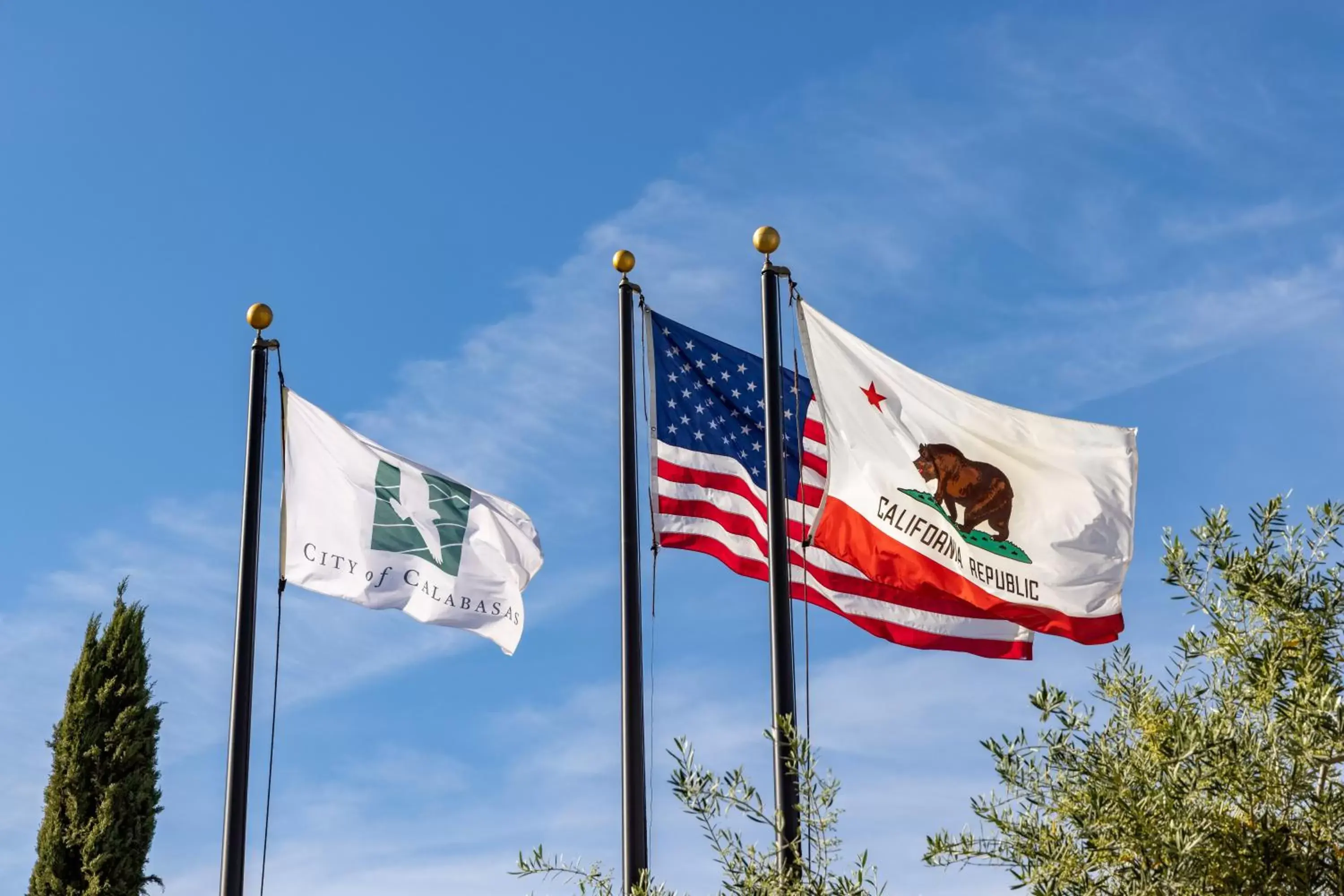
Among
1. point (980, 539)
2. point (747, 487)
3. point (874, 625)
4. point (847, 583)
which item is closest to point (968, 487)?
point (980, 539)

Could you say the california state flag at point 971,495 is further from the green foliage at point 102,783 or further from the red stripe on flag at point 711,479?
the green foliage at point 102,783

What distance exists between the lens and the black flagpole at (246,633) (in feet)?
39.9

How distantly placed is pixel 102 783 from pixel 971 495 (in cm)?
1120

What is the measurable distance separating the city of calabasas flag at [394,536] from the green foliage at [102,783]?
19.8 feet

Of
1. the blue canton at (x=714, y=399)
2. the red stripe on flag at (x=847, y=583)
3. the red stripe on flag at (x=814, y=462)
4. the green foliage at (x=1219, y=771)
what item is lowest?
the green foliage at (x=1219, y=771)

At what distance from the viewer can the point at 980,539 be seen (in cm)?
1305

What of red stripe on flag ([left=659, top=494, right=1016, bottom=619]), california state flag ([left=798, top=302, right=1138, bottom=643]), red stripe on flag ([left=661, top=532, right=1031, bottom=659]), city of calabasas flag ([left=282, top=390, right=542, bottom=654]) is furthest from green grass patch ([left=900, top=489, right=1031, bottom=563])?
city of calabasas flag ([left=282, top=390, right=542, bottom=654])

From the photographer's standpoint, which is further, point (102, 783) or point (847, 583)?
point (102, 783)

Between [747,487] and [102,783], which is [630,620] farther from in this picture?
[102,783]

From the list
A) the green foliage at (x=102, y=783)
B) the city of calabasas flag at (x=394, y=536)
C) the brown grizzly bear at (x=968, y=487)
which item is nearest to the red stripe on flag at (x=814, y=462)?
the brown grizzly bear at (x=968, y=487)

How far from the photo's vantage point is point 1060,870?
286 inches

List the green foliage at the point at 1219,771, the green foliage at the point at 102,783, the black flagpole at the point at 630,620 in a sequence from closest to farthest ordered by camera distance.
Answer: the green foliage at the point at 1219,771 → the black flagpole at the point at 630,620 → the green foliage at the point at 102,783

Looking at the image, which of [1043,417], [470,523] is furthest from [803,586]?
[470,523]

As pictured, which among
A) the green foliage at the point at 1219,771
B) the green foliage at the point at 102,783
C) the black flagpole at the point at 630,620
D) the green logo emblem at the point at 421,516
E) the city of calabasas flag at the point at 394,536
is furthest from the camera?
the green foliage at the point at 102,783
